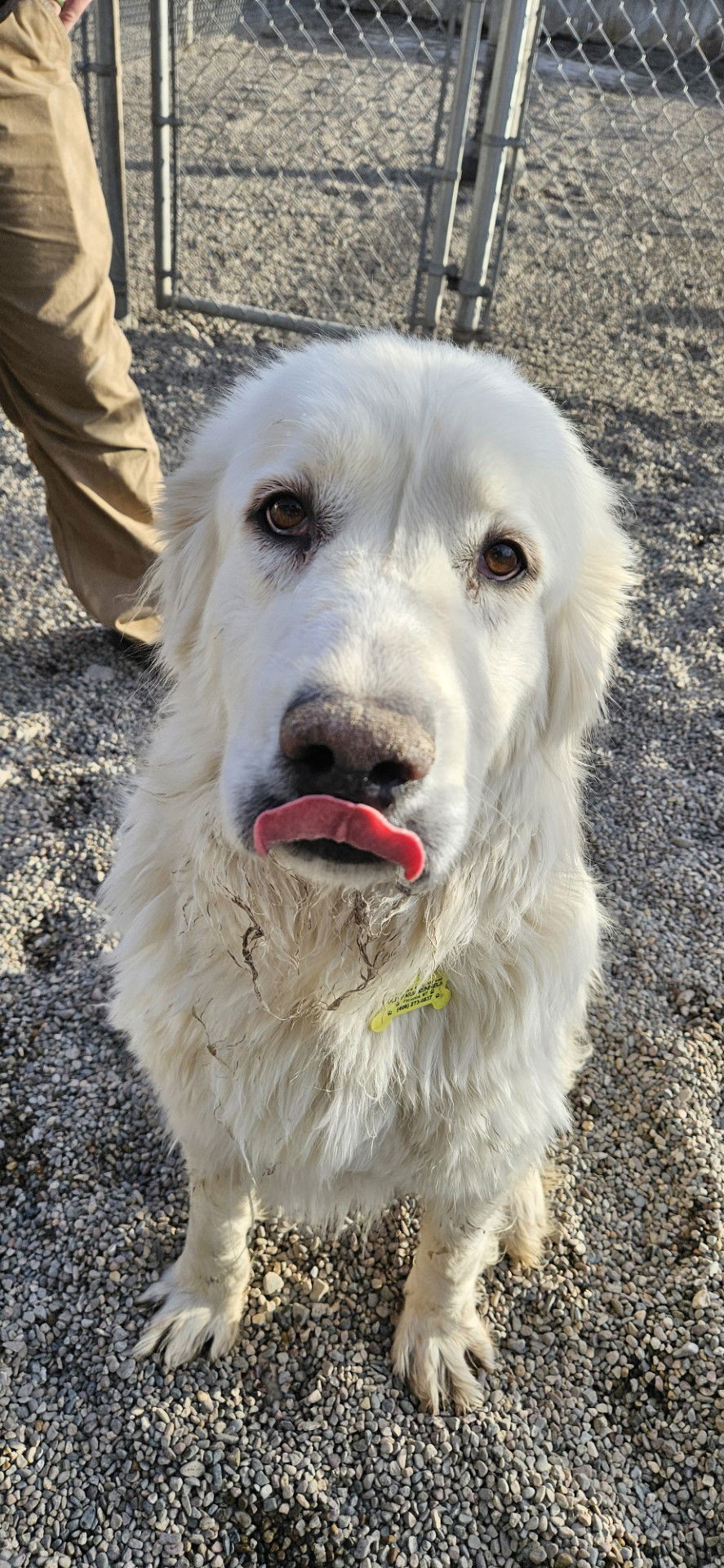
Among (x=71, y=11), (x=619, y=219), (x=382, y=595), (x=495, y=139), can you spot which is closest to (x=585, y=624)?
(x=382, y=595)

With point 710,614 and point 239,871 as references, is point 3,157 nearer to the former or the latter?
point 239,871

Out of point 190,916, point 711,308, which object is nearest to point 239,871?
point 190,916

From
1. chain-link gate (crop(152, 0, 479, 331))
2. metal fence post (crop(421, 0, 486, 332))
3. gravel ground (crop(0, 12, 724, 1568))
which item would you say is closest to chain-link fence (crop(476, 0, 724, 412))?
metal fence post (crop(421, 0, 486, 332))

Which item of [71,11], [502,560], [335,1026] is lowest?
[335,1026]

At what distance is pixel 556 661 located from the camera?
1.62 metres

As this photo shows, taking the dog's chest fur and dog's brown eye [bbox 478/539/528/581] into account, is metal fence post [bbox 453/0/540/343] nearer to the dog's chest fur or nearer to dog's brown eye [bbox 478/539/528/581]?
dog's brown eye [bbox 478/539/528/581]

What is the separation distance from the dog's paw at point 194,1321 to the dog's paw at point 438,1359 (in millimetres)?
332

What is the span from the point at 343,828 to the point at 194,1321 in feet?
4.32

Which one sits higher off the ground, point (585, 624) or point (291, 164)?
point (291, 164)

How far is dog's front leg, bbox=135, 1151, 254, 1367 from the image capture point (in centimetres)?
189

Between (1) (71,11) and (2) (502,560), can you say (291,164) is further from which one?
(2) (502,560)

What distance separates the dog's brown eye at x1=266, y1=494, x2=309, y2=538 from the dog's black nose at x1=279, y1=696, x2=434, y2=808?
409 mm

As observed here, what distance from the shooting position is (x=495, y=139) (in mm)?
4547

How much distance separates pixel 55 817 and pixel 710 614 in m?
2.56
